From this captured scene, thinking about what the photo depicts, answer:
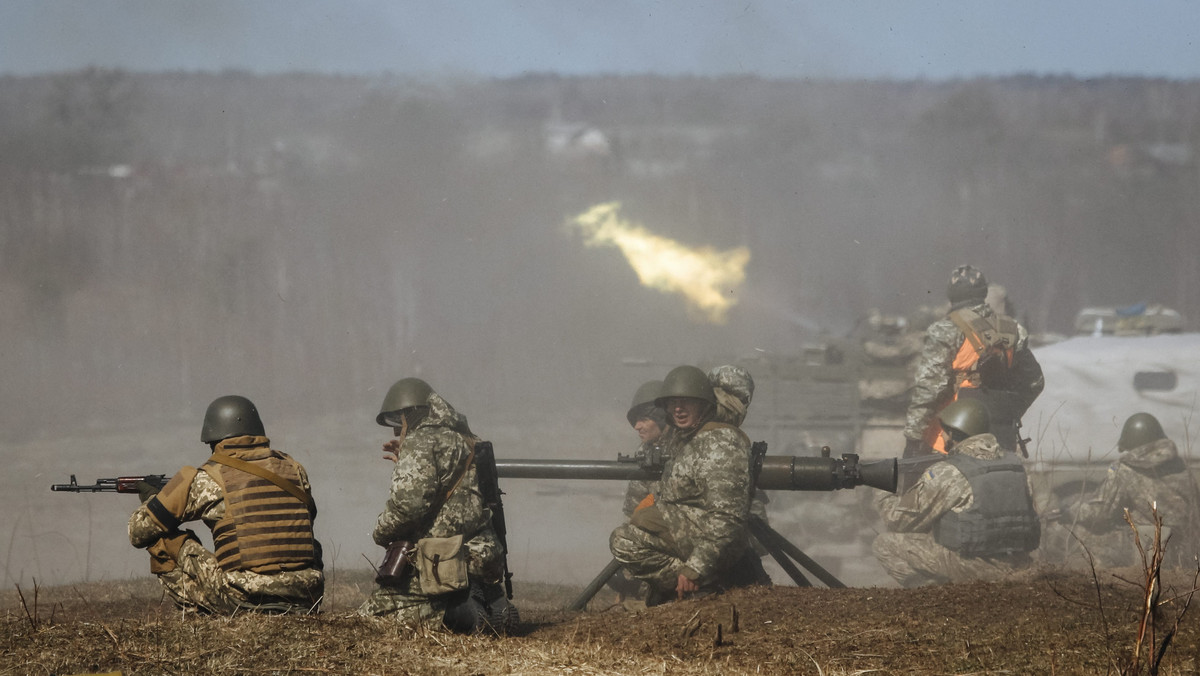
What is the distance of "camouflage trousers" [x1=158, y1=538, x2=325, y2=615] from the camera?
575cm

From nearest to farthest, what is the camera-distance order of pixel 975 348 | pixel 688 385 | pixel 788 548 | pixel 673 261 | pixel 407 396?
pixel 407 396
pixel 688 385
pixel 788 548
pixel 975 348
pixel 673 261

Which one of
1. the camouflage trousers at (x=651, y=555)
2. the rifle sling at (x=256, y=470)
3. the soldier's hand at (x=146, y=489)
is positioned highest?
the rifle sling at (x=256, y=470)

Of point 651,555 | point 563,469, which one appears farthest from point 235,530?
point 563,469

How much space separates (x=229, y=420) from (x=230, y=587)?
908mm

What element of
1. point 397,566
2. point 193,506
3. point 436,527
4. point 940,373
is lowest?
point 397,566

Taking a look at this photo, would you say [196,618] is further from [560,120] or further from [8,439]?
[560,120]

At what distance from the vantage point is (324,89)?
1460 inches

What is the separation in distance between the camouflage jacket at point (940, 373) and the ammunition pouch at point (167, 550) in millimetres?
7573

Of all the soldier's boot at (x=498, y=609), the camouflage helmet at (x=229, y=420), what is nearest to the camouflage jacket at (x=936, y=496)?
the soldier's boot at (x=498, y=609)

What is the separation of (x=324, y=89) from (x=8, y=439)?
1698cm

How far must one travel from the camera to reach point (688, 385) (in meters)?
8.05

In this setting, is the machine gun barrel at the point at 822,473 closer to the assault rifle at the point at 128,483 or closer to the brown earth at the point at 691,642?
the brown earth at the point at 691,642

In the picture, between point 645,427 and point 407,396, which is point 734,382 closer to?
point 645,427

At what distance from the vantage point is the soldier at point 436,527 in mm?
6543
